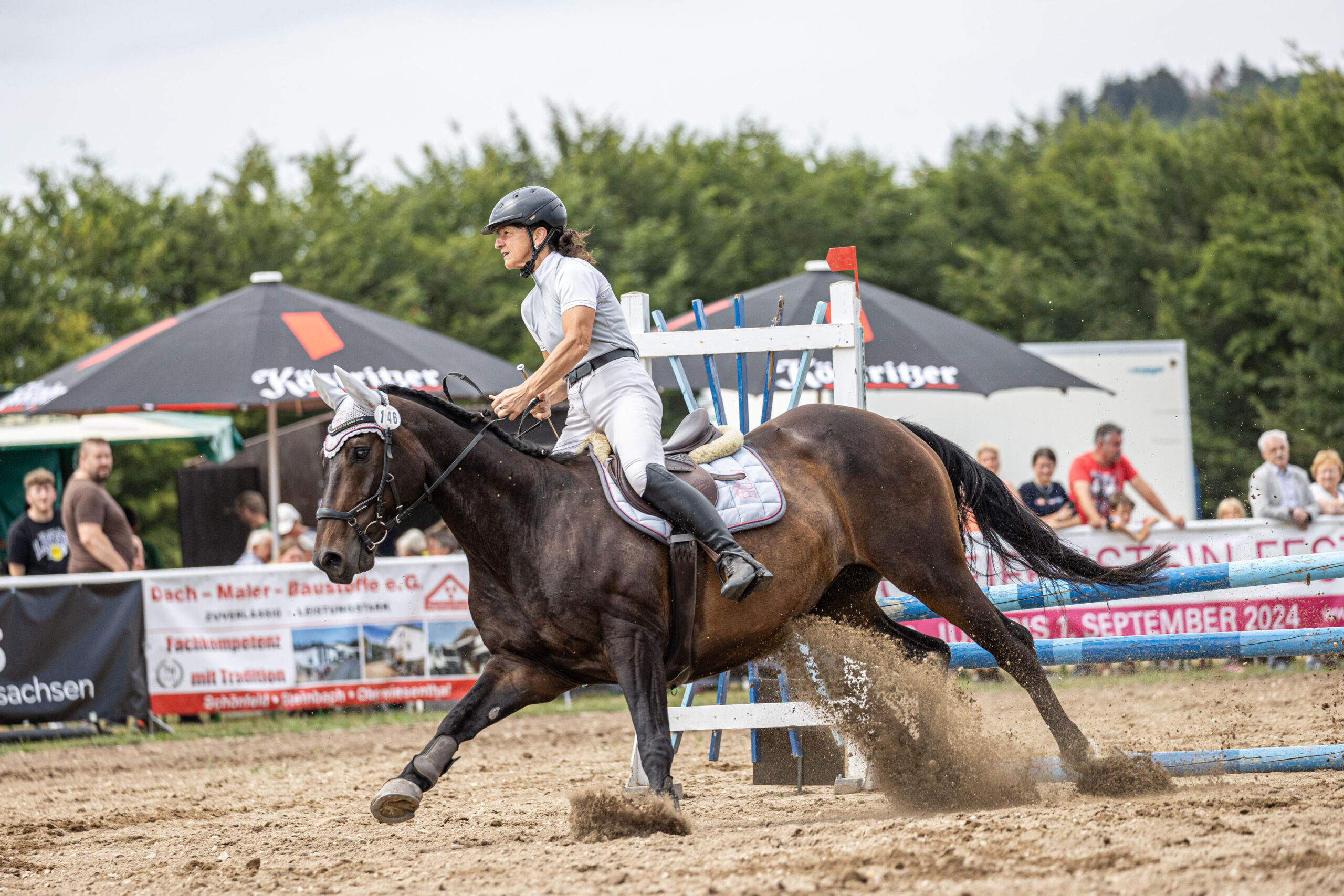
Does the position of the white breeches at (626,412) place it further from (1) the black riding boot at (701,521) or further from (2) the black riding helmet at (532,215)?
(2) the black riding helmet at (532,215)

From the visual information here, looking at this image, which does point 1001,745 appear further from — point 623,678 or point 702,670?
point 623,678

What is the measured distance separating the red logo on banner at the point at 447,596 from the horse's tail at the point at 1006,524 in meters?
5.29

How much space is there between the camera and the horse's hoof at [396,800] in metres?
5.14

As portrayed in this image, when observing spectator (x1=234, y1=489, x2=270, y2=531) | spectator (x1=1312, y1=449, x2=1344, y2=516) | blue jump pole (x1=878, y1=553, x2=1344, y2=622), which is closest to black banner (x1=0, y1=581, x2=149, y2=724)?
spectator (x1=234, y1=489, x2=270, y2=531)

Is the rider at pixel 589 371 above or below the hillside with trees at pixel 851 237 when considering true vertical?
below

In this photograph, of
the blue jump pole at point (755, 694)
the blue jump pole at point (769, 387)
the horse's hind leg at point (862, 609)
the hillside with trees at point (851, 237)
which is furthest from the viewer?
the hillside with trees at point (851, 237)

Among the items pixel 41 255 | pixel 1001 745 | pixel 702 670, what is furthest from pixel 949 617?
pixel 41 255

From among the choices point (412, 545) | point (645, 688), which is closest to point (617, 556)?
point (645, 688)

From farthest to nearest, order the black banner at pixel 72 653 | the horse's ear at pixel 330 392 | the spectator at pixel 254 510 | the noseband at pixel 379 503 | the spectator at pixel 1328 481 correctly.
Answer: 1. the spectator at pixel 254 510
2. the spectator at pixel 1328 481
3. the black banner at pixel 72 653
4. the horse's ear at pixel 330 392
5. the noseband at pixel 379 503

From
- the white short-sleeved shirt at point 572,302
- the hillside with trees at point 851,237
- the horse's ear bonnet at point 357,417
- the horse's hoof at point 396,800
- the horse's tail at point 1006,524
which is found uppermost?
the hillside with trees at point 851,237

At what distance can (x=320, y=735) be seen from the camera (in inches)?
399

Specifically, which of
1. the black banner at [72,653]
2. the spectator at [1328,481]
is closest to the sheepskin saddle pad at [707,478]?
the black banner at [72,653]

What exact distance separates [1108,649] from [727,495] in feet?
6.48

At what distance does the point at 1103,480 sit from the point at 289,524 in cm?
790
